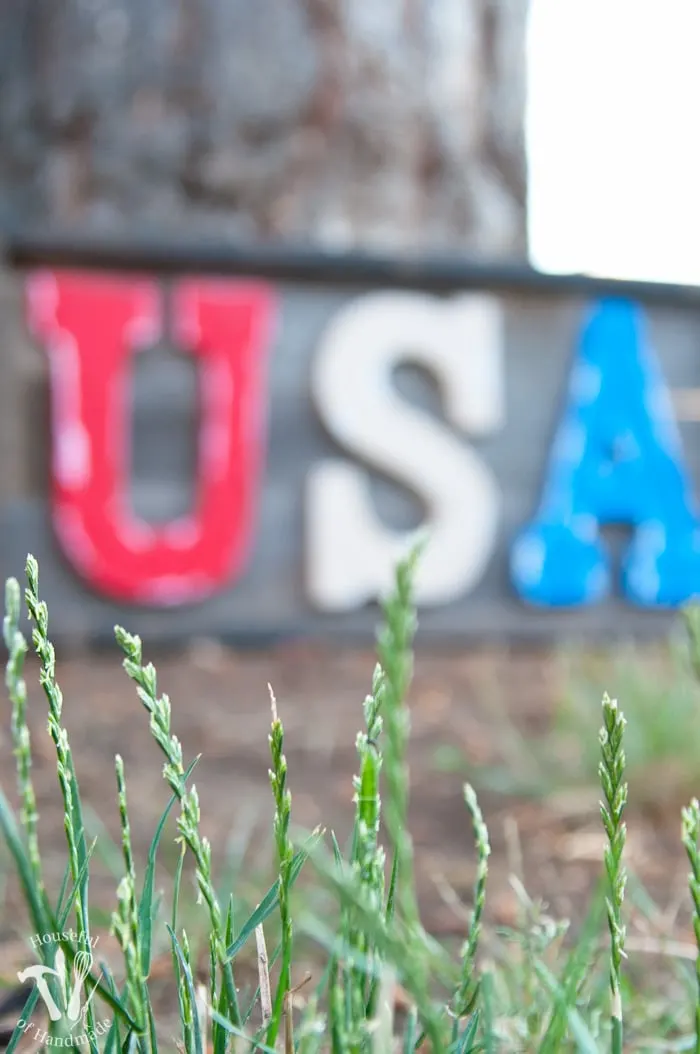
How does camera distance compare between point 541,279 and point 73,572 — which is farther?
point 541,279

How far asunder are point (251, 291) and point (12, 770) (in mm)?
1176

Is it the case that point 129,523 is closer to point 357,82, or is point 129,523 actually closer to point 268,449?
point 268,449

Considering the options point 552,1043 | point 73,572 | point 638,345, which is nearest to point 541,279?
point 638,345

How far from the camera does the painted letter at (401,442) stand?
6.78ft

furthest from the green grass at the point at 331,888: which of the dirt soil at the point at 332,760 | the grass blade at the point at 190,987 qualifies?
the dirt soil at the point at 332,760

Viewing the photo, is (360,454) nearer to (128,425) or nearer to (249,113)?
(128,425)

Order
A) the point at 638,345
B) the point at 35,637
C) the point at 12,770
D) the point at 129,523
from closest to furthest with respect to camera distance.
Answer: the point at 35,637 → the point at 12,770 → the point at 129,523 → the point at 638,345

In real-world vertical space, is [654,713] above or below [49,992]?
below

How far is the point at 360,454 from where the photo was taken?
2.08 metres

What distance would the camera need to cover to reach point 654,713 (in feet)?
4.32

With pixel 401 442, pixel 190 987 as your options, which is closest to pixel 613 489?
pixel 401 442

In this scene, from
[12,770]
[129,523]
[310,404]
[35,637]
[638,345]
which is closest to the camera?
[35,637]

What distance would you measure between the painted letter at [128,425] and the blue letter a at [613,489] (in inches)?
26.9

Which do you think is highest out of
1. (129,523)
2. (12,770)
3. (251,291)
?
(251,291)
